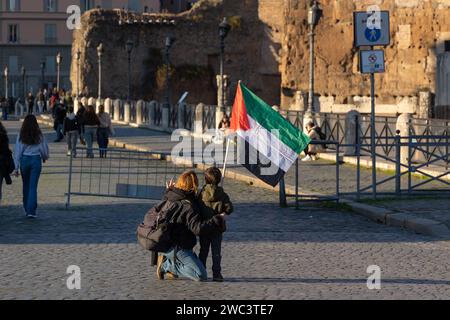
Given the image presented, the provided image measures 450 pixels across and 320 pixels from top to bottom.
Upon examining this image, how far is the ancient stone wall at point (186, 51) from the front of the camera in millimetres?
63781

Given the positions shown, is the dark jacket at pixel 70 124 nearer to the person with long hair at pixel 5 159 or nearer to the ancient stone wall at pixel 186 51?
the person with long hair at pixel 5 159

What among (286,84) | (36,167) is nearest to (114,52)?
(286,84)

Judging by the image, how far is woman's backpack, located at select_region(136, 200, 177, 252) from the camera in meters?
9.66

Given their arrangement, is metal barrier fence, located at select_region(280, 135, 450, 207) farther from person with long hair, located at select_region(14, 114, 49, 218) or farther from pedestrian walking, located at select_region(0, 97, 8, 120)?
pedestrian walking, located at select_region(0, 97, 8, 120)

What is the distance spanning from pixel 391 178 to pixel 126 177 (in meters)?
5.12

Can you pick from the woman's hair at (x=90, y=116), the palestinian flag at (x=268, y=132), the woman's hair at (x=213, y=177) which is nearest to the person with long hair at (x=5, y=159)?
the palestinian flag at (x=268, y=132)

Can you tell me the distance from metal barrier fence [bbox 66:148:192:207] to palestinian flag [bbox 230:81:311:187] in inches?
86.3

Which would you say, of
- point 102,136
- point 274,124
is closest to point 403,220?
point 274,124

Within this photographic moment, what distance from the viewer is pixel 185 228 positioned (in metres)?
9.80

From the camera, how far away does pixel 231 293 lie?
926cm

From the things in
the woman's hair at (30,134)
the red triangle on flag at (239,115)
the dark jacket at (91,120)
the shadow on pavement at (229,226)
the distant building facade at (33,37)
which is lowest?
the shadow on pavement at (229,226)

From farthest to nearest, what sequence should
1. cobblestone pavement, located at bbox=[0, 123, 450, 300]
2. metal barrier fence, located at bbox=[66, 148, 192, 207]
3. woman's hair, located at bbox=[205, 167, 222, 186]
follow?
metal barrier fence, located at bbox=[66, 148, 192, 207] < woman's hair, located at bbox=[205, 167, 222, 186] < cobblestone pavement, located at bbox=[0, 123, 450, 300]

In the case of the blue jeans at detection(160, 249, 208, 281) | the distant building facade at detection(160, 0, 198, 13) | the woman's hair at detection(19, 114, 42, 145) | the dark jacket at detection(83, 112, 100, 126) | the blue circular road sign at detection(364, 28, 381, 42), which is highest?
the distant building facade at detection(160, 0, 198, 13)

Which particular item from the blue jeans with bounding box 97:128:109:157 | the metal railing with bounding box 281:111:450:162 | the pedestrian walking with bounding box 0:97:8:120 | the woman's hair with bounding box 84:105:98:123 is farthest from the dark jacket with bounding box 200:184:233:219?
the pedestrian walking with bounding box 0:97:8:120
